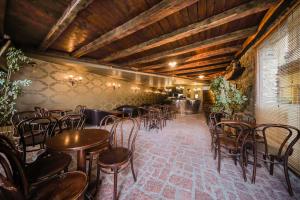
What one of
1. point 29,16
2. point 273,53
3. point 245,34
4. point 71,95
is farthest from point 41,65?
point 273,53

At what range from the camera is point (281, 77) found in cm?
236

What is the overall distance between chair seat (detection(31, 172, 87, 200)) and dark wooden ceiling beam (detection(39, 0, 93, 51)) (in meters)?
2.45

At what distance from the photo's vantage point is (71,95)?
18.2 feet

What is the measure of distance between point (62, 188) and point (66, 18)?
8.97 feet

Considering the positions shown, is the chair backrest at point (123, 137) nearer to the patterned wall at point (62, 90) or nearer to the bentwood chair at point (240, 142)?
the bentwood chair at point (240, 142)

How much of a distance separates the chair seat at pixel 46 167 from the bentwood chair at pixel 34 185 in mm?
44

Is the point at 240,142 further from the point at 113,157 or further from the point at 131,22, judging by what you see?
the point at 131,22

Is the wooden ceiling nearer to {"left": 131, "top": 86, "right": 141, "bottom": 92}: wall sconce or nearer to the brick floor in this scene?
the brick floor

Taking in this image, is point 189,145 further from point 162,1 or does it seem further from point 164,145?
point 162,1

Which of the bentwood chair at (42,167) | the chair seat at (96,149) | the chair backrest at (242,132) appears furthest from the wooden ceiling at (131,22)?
the chair seat at (96,149)

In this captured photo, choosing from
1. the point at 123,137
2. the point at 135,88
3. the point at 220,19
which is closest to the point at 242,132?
the point at 220,19

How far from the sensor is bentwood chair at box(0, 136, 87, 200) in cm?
83

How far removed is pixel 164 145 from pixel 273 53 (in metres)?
3.27

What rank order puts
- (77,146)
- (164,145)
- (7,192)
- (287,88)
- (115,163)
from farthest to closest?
(164,145) < (287,88) < (115,163) < (77,146) < (7,192)
